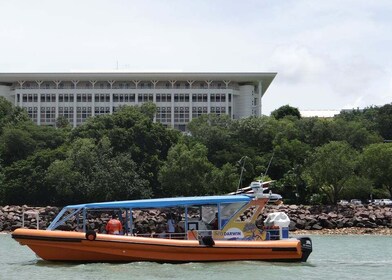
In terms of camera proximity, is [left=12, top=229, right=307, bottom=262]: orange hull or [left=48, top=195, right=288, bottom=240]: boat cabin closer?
[left=12, top=229, right=307, bottom=262]: orange hull

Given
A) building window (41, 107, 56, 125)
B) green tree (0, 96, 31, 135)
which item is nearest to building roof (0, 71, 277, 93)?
building window (41, 107, 56, 125)

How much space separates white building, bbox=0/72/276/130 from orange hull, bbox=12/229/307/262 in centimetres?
9890

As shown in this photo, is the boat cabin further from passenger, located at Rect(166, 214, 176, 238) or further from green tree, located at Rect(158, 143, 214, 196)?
green tree, located at Rect(158, 143, 214, 196)

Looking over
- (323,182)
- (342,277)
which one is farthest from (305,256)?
(323,182)

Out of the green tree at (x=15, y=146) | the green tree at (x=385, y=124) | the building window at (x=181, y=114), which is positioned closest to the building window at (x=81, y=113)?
the building window at (x=181, y=114)

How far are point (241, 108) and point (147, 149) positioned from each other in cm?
5357

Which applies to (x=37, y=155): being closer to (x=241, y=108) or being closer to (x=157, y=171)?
(x=157, y=171)

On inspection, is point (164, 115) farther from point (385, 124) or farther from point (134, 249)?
point (134, 249)

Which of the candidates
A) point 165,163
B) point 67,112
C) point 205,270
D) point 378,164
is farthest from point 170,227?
point 67,112

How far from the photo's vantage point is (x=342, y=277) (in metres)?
29.1

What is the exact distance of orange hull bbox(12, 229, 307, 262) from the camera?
A: 3034 centimetres

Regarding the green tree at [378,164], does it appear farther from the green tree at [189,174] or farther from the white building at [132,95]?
the white building at [132,95]

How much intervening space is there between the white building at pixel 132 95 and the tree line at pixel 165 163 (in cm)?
3731

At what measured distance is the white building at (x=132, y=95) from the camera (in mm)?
129625
